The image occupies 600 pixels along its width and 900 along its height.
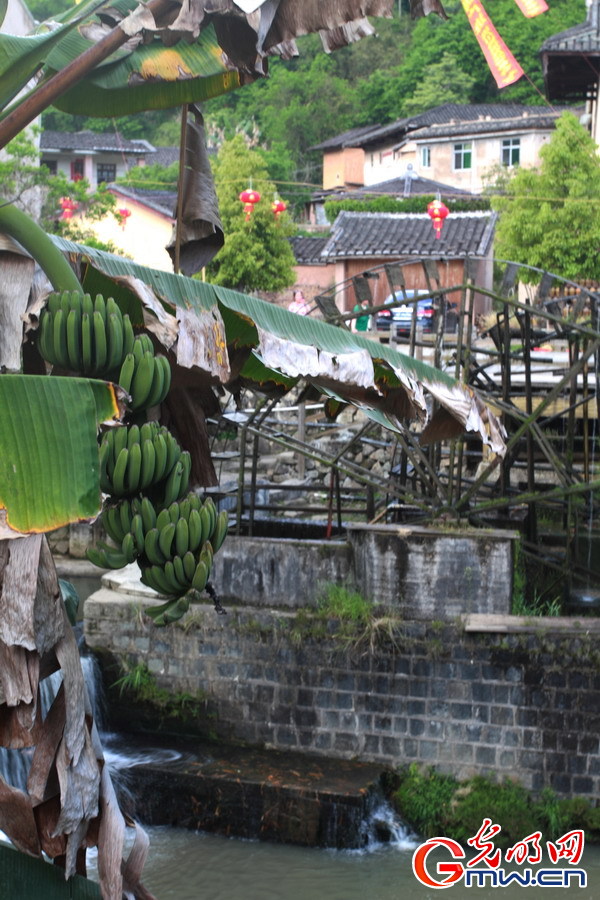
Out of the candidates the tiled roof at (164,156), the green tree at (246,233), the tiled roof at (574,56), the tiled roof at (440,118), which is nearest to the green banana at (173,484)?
the tiled roof at (574,56)

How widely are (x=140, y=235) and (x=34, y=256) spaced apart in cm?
2363

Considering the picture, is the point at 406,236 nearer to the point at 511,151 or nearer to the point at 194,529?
the point at 511,151

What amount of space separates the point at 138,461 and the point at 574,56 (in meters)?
16.0

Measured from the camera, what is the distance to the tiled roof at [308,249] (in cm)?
2642

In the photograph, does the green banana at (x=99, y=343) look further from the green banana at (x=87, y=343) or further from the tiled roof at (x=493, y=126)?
the tiled roof at (x=493, y=126)

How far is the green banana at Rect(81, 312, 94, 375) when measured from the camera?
3.03m

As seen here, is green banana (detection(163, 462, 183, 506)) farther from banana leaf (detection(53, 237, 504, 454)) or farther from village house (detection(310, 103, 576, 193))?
village house (detection(310, 103, 576, 193))

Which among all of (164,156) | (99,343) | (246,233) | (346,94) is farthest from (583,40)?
(346,94)

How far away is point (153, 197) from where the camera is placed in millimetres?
28891

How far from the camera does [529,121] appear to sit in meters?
28.7

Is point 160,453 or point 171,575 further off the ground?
point 160,453

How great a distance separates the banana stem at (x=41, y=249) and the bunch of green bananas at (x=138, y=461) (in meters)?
0.47

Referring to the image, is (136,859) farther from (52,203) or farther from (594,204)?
(594,204)

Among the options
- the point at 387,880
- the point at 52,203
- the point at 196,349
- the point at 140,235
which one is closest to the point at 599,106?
the point at 52,203
